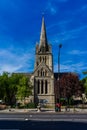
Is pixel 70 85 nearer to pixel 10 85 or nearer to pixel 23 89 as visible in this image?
pixel 23 89

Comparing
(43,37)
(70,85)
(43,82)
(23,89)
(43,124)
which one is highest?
(43,37)

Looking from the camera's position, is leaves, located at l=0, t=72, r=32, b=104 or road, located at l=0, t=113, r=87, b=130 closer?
road, located at l=0, t=113, r=87, b=130

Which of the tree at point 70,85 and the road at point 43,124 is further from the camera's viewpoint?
the tree at point 70,85

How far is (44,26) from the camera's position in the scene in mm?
140125

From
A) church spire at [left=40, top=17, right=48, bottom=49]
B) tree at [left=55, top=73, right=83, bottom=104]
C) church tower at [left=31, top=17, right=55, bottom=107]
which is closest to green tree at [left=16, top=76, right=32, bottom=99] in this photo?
tree at [left=55, top=73, right=83, bottom=104]

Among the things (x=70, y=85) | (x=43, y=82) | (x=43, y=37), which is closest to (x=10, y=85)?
(x=70, y=85)

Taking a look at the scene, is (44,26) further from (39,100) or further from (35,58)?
(39,100)

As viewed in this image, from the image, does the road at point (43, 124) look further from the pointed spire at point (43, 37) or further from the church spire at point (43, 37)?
the pointed spire at point (43, 37)

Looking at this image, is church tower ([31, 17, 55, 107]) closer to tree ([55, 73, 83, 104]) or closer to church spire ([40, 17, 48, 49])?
church spire ([40, 17, 48, 49])

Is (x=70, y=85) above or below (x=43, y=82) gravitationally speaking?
below

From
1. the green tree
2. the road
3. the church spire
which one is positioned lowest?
the road

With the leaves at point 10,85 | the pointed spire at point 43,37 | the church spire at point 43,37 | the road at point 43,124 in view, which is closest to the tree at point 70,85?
the leaves at point 10,85

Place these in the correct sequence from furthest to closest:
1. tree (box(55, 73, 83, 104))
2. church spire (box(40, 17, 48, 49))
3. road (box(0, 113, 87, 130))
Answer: church spire (box(40, 17, 48, 49)) → tree (box(55, 73, 83, 104)) → road (box(0, 113, 87, 130))

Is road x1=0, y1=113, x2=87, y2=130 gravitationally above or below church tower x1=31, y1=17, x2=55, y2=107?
below
